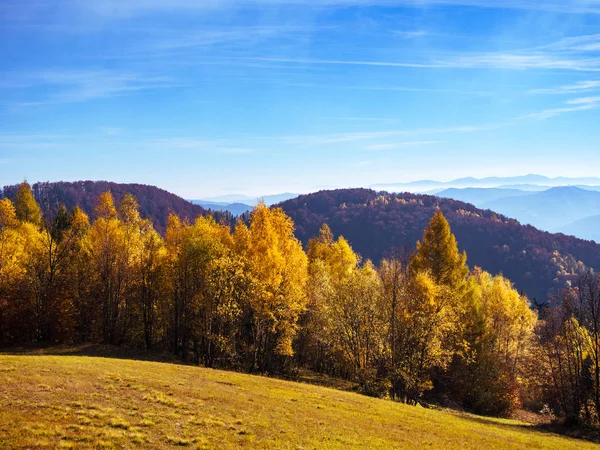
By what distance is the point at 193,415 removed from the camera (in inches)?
847

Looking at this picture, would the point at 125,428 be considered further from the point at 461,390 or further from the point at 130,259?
the point at 461,390

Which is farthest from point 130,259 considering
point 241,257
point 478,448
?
point 478,448

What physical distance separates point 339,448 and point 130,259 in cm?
3868

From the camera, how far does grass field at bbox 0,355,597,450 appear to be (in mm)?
17703

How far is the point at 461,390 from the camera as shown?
50.8 metres

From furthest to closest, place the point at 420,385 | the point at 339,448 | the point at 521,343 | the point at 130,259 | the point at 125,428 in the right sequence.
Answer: the point at 521,343 < the point at 130,259 < the point at 420,385 < the point at 339,448 < the point at 125,428

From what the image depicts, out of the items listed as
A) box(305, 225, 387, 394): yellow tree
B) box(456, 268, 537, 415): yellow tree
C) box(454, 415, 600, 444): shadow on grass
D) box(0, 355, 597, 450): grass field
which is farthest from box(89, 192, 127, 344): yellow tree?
box(454, 415, 600, 444): shadow on grass

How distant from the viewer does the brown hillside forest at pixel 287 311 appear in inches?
1661

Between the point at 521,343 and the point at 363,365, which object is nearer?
the point at 363,365

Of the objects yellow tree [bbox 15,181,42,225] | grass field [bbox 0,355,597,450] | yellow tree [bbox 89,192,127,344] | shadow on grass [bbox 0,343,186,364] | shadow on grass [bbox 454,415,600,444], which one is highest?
yellow tree [bbox 15,181,42,225]

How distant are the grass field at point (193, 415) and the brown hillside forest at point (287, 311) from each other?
415 inches

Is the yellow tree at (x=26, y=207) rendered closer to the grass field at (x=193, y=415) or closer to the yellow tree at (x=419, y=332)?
the grass field at (x=193, y=415)

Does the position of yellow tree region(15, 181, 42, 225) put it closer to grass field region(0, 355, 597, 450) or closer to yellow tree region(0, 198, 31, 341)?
yellow tree region(0, 198, 31, 341)

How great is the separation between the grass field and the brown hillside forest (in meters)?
10.6
